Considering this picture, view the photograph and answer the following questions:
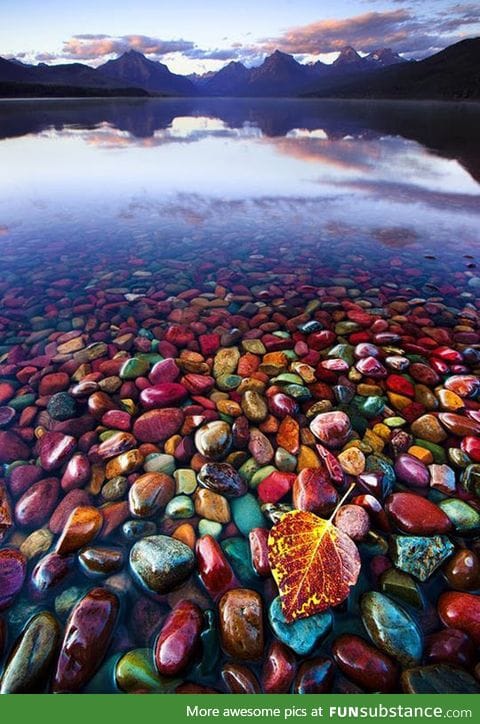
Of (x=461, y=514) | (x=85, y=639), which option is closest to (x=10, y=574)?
(x=85, y=639)

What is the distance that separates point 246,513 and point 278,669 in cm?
71

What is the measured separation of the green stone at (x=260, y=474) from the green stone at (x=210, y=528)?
332mm

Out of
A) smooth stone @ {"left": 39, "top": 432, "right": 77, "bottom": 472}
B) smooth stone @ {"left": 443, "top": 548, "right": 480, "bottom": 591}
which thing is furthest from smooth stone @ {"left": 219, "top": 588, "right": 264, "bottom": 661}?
smooth stone @ {"left": 39, "top": 432, "right": 77, "bottom": 472}

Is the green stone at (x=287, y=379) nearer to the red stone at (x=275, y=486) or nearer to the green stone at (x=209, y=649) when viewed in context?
the red stone at (x=275, y=486)

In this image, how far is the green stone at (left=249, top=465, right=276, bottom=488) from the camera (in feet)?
7.64

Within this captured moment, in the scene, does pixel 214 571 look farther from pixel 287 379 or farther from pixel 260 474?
pixel 287 379

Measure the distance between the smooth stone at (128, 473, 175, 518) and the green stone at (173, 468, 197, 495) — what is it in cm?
4

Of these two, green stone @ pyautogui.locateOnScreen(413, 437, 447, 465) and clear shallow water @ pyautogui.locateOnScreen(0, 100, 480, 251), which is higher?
clear shallow water @ pyautogui.locateOnScreen(0, 100, 480, 251)

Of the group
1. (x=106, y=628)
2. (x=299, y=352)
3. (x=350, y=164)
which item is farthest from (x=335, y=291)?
(x=350, y=164)

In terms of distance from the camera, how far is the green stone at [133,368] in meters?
3.16

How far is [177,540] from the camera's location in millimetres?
1980

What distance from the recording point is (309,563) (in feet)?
6.04

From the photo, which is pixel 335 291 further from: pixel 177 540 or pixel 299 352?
pixel 177 540

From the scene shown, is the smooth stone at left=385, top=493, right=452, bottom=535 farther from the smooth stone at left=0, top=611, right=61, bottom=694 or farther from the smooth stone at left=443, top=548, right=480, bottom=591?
the smooth stone at left=0, top=611, right=61, bottom=694
